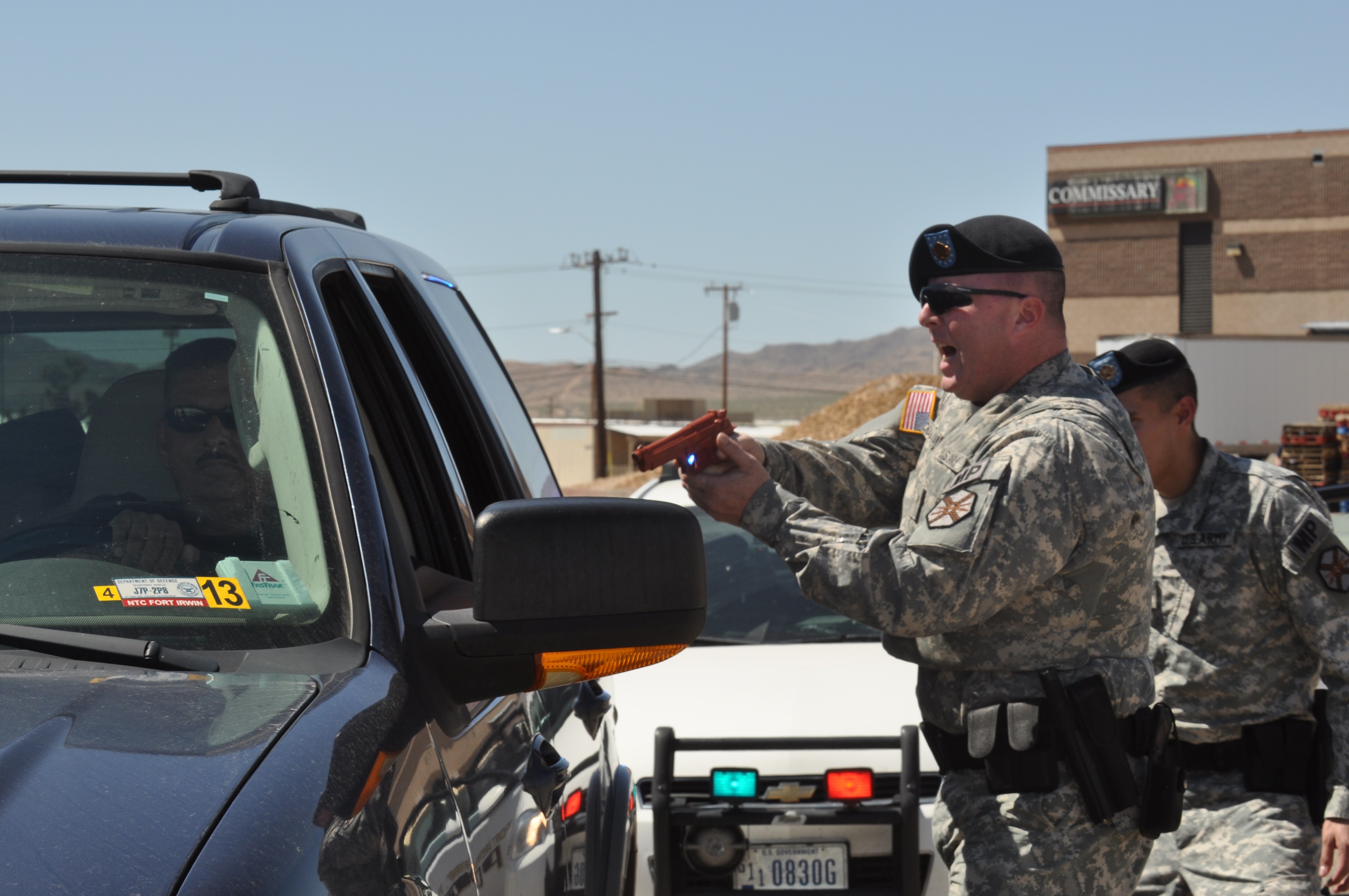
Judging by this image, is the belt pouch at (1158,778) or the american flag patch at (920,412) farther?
the american flag patch at (920,412)

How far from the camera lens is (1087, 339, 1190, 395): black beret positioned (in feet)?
13.0

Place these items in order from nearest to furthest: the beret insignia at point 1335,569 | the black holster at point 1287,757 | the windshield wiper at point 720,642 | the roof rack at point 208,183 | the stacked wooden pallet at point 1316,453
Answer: the roof rack at point 208,183, the beret insignia at point 1335,569, the black holster at point 1287,757, the windshield wiper at point 720,642, the stacked wooden pallet at point 1316,453

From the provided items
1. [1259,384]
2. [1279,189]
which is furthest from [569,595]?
[1279,189]

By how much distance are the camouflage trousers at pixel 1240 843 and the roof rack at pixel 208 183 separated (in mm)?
2826

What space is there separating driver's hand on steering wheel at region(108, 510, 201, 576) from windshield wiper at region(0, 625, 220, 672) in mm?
151

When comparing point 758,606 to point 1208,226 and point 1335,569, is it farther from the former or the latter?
point 1208,226

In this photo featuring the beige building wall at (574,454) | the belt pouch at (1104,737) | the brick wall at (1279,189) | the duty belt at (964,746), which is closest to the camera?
the belt pouch at (1104,737)

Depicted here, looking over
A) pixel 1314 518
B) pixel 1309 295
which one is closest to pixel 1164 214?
pixel 1309 295

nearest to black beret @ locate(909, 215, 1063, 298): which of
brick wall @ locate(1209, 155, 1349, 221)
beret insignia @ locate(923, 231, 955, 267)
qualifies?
beret insignia @ locate(923, 231, 955, 267)

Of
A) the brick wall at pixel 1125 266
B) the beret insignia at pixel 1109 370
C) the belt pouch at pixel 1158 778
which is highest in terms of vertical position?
the brick wall at pixel 1125 266

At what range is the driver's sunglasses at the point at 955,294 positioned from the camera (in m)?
3.19

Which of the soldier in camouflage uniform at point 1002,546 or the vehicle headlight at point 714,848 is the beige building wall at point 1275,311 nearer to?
the vehicle headlight at point 714,848

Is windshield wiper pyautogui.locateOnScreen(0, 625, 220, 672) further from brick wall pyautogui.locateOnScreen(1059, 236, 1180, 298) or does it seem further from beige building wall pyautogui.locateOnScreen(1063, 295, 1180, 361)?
brick wall pyautogui.locateOnScreen(1059, 236, 1180, 298)

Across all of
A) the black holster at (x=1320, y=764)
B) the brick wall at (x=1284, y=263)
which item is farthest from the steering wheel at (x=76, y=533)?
the brick wall at (x=1284, y=263)
